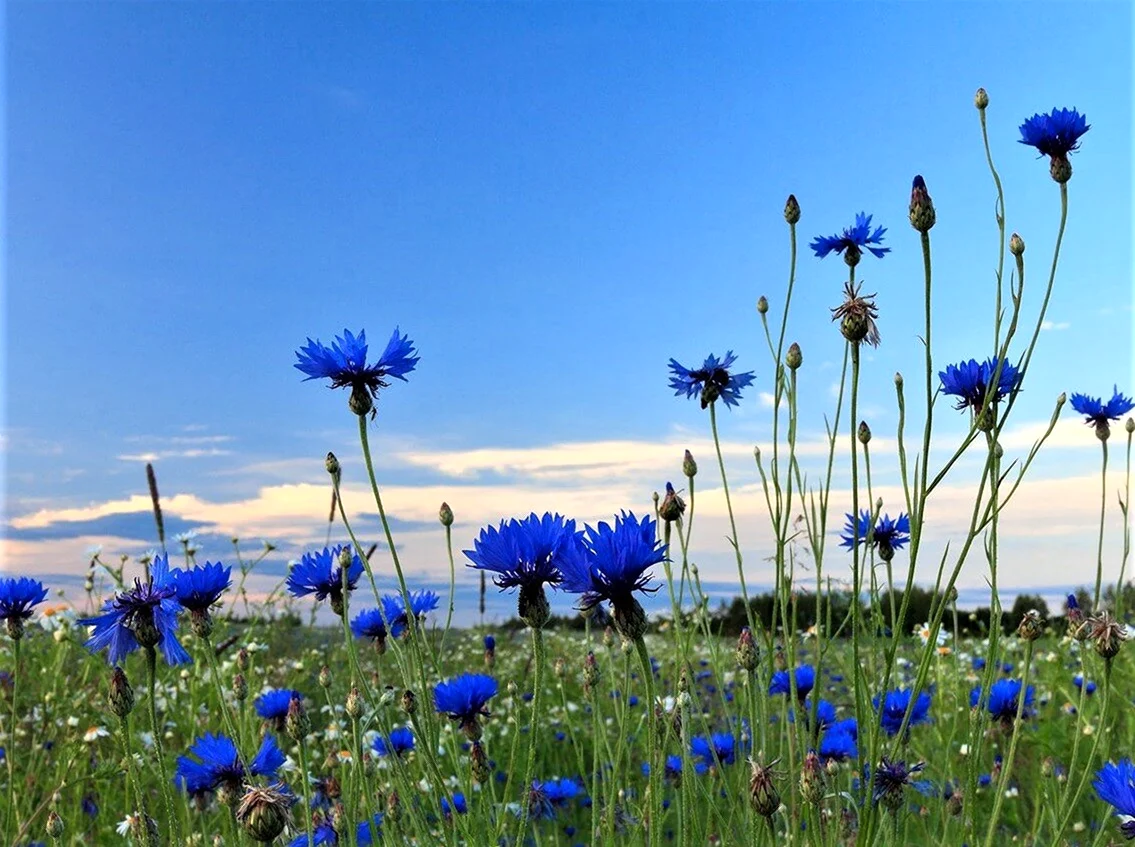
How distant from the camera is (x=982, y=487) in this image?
184 centimetres

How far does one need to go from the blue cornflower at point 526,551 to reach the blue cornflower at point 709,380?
4.84 feet

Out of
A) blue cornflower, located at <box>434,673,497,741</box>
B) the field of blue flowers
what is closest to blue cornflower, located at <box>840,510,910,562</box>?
the field of blue flowers

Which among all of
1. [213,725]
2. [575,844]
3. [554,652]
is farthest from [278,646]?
[575,844]

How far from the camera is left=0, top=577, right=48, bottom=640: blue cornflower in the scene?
2.58m

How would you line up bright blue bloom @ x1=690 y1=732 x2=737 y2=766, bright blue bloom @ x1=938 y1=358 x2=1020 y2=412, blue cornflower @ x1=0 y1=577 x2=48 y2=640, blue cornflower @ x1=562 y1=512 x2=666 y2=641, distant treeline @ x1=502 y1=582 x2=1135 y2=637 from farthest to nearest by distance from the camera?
distant treeline @ x1=502 y1=582 x2=1135 y2=637 → bright blue bloom @ x1=690 y1=732 x2=737 y2=766 → blue cornflower @ x1=0 y1=577 x2=48 y2=640 → bright blue bloom @ x1=938 y1=358 x2=1020 y2=412 → blue cornflower @ x1=562 y1=512 x2=666 y2=641

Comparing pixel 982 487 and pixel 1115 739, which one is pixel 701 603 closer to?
pixel 982 487

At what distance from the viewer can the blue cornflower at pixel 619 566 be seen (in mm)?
1390

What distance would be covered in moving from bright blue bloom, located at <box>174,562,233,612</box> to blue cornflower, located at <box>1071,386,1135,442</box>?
267 centimetres

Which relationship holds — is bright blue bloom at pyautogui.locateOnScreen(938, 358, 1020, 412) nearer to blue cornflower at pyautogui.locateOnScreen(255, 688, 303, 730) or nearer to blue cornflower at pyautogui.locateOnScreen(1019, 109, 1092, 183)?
blue cornflower at pyautogui.locateOnScreen(1019, 109, 1092, 183)

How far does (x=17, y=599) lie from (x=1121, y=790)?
99.0 inches

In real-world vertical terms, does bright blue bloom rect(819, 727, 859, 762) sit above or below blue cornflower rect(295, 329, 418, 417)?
below

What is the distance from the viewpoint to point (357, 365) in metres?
2.00

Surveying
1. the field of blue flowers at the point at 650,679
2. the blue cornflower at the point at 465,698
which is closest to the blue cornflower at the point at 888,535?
the field of blue flowers at the point at 650,679

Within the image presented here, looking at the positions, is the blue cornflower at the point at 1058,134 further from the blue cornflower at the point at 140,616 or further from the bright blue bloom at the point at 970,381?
the blue cornflower at the point at 140,616
